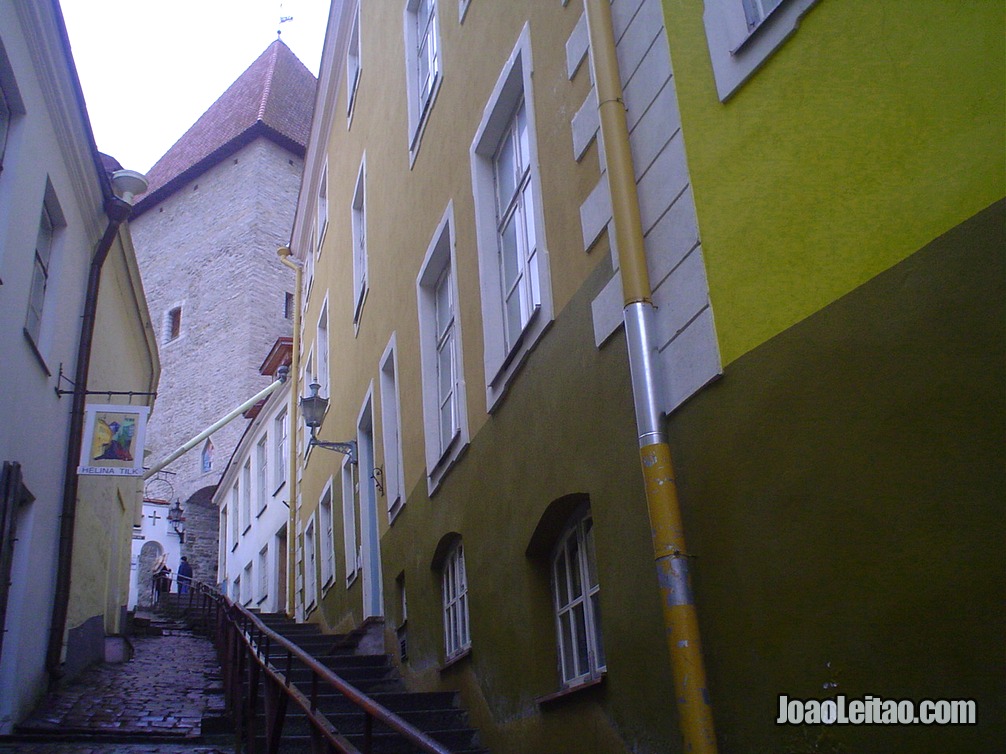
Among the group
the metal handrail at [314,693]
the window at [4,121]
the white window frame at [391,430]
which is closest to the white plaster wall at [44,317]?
the window at [4,121]

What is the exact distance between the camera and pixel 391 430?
1086 centimetres

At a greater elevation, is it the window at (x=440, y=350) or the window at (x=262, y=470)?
the window at (x=262, y=470)

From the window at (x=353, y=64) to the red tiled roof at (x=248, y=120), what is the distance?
24217mm

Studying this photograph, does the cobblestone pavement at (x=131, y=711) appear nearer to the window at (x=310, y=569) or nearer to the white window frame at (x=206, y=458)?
the window at (x=310, y=569)

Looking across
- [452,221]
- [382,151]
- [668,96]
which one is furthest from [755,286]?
[382,151]

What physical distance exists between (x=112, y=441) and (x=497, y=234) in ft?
17.8

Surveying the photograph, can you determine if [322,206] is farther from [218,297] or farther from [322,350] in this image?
[218,297]

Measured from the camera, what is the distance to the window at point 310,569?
16.1m

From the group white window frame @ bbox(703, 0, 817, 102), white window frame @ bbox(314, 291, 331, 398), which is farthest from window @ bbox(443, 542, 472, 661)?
white window frame @ bbox(314, 291, 331, 398)

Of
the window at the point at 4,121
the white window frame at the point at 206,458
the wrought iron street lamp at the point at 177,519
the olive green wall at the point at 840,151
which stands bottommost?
the olive green wall at the point at 840,151

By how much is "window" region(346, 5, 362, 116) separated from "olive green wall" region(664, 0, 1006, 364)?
35.2 ft

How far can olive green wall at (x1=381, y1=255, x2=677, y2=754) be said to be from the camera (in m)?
4.44

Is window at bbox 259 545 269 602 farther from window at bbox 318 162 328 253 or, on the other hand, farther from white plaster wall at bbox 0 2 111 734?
white plaster wall at bbox 0 2 111 734

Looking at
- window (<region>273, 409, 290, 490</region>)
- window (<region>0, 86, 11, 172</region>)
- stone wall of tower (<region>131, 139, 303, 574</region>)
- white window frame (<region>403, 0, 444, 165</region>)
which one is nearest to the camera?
window (<region>0, 86, 11, 172</region>)
